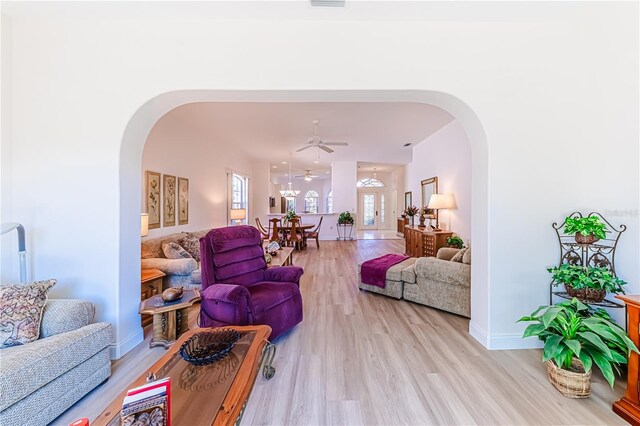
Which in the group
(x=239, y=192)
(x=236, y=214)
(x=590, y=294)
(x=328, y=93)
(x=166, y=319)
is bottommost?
(x=166, y=319)

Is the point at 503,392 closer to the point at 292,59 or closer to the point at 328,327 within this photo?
the point at 328,327

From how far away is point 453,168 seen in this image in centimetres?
496

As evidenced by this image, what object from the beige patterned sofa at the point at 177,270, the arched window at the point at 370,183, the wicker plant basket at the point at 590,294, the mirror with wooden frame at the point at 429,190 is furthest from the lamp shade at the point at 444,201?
the arched window at the point at 370,183

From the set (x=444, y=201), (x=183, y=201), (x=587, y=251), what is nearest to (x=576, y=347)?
(x=587, y=251)

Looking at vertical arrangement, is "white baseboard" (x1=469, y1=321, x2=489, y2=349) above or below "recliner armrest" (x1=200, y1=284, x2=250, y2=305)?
below

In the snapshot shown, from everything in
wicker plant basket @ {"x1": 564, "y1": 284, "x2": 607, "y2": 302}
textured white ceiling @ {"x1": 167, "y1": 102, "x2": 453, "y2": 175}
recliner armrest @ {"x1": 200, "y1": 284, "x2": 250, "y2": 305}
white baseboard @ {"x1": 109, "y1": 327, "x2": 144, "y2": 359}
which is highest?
textured white ceiling @ {"x1": 167, "y1": 102, "x2": 453, "y2": 175}

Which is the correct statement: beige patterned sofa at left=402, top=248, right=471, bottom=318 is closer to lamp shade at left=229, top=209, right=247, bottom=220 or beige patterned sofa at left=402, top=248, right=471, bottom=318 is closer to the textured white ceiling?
the textured white ceiling

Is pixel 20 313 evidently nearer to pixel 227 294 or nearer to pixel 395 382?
pixel 227 294

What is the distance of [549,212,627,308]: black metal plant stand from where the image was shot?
82.2 inches

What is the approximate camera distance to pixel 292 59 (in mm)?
2285

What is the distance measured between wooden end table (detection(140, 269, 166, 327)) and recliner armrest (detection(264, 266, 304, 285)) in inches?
50.8

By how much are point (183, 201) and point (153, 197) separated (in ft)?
2.80

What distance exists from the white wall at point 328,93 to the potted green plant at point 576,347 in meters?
0.52

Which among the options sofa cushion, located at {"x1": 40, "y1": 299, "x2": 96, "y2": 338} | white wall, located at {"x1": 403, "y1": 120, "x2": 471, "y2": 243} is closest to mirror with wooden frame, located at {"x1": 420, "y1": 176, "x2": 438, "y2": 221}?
white wall, located at {"x1": 403, "y1": 120, "x2": 471, "y2": 243}
